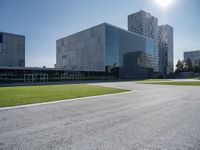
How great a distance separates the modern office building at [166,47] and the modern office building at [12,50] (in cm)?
10396

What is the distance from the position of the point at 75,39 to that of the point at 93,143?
77175mm

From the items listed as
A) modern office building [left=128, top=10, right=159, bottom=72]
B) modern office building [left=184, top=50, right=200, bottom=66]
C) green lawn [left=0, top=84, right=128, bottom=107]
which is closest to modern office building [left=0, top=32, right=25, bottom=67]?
green lawn [left=0, top=84, right=128, bottom=107]

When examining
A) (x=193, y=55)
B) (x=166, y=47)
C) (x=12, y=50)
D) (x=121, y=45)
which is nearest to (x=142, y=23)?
(x=166, y=47)

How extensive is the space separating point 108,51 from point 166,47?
9734cm

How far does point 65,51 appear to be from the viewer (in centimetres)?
8619

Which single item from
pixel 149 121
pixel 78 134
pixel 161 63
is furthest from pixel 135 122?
pixel 161 63

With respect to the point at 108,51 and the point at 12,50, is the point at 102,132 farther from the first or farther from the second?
the point at 12,50

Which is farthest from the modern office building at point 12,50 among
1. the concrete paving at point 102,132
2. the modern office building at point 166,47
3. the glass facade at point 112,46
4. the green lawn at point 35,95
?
the modern office building at point 166,47

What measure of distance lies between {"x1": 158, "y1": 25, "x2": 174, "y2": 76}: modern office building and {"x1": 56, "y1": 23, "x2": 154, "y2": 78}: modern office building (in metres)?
54.8

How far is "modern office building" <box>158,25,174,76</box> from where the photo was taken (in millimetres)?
137625

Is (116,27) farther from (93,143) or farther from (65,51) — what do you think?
(93,143)

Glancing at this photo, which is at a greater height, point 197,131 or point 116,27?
point 116,27

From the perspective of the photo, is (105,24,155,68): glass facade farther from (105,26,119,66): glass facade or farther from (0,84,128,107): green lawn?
(0,84,128,107): green lawn

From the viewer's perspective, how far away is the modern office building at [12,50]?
5831 centimetres
